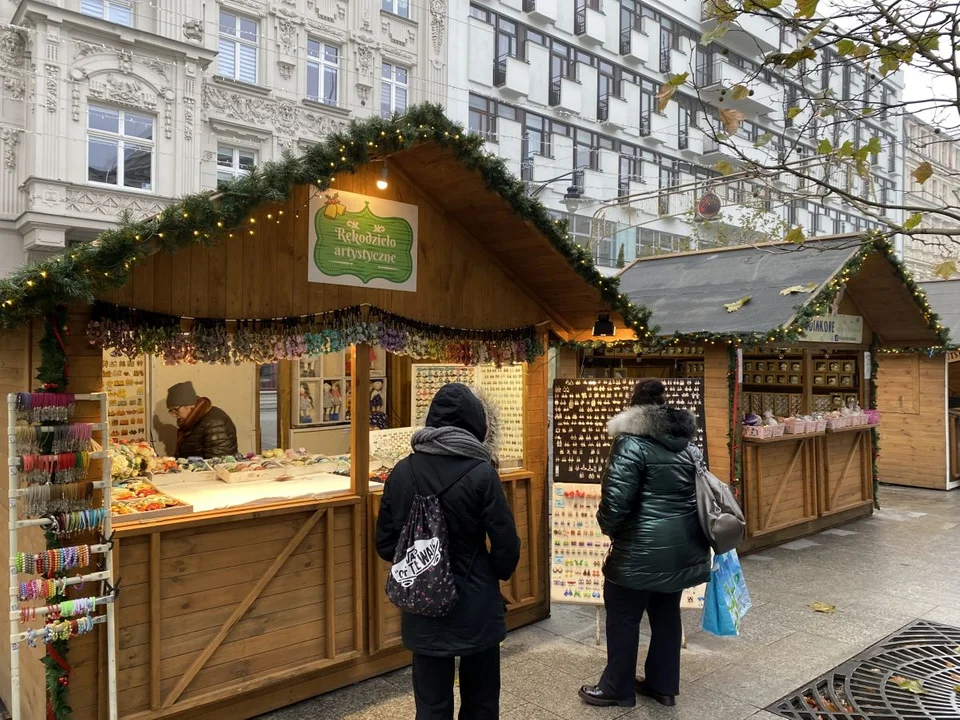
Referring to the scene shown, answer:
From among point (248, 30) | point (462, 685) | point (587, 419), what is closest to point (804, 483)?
point (587, 419)

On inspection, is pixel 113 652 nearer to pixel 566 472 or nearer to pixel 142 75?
pixel 566 472

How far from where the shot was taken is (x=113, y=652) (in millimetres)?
3197

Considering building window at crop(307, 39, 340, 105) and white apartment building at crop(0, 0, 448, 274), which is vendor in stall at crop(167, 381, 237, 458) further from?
building window at crop(307, 39, 340, 105)

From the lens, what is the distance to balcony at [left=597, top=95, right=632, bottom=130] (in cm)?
2148

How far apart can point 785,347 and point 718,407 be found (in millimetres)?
1468

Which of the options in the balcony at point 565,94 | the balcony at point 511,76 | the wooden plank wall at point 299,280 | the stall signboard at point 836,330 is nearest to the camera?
the wooden plank wall at point 299,280

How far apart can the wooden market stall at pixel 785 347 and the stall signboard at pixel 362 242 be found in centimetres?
377

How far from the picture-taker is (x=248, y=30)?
48.3 feet

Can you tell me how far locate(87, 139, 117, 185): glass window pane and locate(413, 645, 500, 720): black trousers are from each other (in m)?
12.3

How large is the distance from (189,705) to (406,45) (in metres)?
16.2

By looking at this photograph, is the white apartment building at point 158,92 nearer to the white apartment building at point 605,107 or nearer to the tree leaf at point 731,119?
the white apartment building at point 605,107

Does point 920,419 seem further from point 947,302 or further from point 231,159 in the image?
point 231,159

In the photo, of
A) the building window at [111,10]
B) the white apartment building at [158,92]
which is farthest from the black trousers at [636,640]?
the building window at [111,10]

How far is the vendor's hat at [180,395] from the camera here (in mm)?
5824
